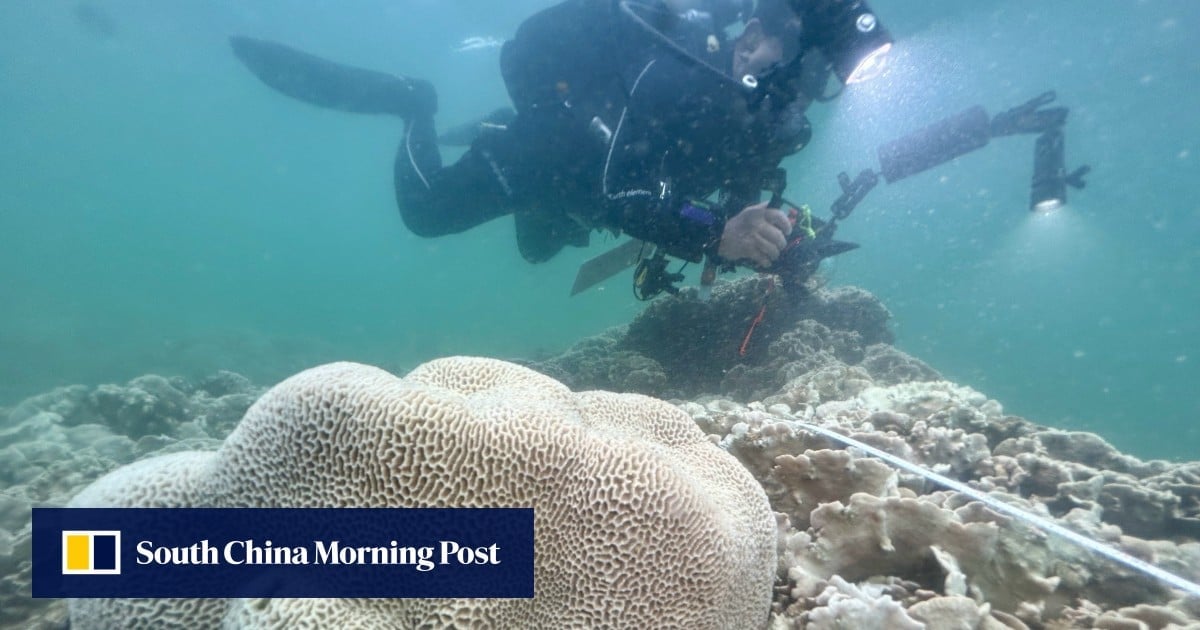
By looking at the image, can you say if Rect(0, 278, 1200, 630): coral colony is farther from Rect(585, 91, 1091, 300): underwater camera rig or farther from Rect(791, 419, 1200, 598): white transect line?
Rect(585, 91, 1091, 300): underwater camera rig

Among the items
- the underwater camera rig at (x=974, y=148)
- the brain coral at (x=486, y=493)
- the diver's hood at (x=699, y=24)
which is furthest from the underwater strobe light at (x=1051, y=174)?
the brain coral at (x=486, y=493)

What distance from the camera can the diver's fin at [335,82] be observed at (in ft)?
34.9

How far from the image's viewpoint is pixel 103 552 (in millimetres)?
1744

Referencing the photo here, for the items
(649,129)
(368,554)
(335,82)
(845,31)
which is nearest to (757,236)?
(649,129)

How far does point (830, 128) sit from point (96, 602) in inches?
1184

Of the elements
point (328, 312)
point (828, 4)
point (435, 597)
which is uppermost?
point (328, 312)

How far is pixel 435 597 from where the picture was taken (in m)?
1.60

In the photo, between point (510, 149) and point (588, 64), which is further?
point (510, 149)

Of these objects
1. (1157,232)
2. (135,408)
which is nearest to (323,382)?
(135,408)

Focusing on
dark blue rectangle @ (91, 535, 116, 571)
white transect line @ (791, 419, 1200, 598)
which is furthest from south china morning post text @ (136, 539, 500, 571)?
white transect line @ (791, 419, 1200, 598)

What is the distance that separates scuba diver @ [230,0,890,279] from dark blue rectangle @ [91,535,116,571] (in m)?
4.36

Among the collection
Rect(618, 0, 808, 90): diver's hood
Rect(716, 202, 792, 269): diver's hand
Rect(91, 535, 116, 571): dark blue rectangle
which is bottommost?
Rect(91, 535, 116, 571): dark blue rectangle

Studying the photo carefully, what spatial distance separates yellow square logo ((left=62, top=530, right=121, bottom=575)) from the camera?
1.74 meters

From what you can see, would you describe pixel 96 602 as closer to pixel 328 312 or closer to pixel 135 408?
pixel 135 408
